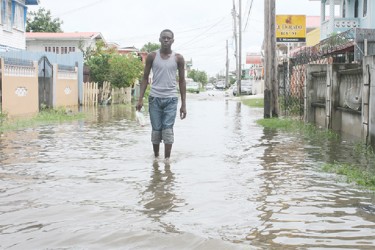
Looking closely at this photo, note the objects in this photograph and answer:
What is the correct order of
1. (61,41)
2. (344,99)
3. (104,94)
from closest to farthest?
(344,99)
(104,94)
(61,41)

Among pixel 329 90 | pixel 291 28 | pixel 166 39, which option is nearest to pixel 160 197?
pixel 166 39

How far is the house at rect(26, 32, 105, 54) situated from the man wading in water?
126 feet

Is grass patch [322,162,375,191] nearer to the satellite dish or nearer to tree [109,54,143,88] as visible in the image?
the satellite dish

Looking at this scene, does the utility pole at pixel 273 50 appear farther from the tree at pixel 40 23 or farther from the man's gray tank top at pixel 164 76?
the tree at pixel 40 23

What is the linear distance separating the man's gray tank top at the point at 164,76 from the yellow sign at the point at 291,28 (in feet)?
54.6

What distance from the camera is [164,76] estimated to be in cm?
814

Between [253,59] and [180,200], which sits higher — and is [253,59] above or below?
above

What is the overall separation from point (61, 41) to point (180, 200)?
43.4 meters

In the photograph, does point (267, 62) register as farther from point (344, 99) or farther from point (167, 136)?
point (167, 136)

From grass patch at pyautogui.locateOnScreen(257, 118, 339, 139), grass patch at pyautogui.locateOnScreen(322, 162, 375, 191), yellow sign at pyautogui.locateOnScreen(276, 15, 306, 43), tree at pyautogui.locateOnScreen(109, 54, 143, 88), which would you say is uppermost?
yellow sign at pyautogui.locateOnScreen(276, 15, 306, 43)

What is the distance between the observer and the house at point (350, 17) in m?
25.1

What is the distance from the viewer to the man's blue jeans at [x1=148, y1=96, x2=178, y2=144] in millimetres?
8203

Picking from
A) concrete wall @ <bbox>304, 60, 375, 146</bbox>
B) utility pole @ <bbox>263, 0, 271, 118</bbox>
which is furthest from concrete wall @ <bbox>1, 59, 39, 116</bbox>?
concrete wall @ <bbox>304, 60, 375, 146</bbox>

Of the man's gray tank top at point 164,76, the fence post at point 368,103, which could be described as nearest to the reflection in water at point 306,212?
the man's gray tank top at point 164,76
